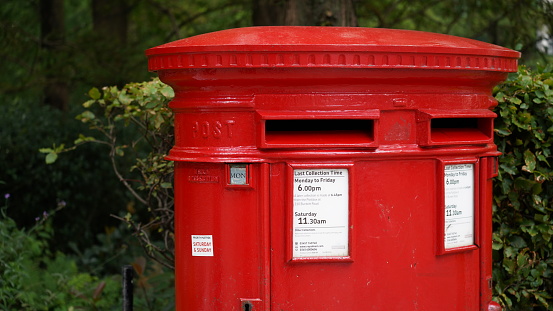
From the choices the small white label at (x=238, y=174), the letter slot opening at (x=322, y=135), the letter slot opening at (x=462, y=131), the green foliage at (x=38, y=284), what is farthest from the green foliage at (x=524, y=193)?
the green foliage at (x=38, y=284)

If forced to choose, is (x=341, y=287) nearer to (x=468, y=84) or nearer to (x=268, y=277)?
(x=268, y=277)

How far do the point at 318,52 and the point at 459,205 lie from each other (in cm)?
84

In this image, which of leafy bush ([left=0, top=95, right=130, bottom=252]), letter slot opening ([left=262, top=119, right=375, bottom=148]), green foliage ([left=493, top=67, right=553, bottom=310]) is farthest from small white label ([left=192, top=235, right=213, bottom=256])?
leafy bush ([left=0, top=95, right=130, bottom=252])

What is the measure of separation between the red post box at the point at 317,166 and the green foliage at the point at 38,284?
5.95 ft

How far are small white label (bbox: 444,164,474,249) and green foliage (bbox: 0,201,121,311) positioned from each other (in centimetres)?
244

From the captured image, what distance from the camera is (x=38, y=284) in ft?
14.2

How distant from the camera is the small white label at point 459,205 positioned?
2572mm

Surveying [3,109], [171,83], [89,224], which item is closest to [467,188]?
[171,83]

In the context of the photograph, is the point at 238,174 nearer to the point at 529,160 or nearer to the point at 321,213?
the point at 321,213

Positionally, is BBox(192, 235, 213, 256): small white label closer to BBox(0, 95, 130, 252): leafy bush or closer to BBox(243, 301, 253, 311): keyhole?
BBox(243, 301, 253, 311): keyhole

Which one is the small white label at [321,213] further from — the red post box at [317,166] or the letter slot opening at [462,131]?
the letter slot opening at [462,131]

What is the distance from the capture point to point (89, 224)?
21.0 feet

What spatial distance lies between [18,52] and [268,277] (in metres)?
4.38

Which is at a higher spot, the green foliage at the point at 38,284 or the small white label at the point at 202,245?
the small white label at the point at 202,245
